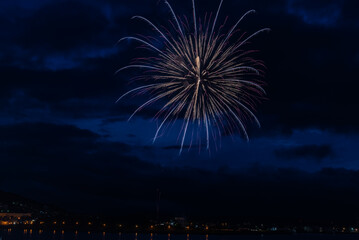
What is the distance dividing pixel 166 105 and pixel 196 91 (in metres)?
3.44

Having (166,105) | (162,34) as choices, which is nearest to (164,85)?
(166,105)

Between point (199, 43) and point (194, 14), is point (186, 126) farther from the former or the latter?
point (194, 14)

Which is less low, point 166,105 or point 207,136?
point 166,105

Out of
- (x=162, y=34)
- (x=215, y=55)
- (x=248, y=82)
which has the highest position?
(x=162, y=34)

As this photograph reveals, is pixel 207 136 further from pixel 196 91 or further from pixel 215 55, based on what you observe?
pixel 215 55

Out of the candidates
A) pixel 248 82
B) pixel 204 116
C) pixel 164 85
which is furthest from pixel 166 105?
pixel 248 82

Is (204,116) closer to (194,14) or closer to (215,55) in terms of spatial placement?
(215,55)

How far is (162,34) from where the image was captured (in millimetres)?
35312

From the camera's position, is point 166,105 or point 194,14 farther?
point 166,105

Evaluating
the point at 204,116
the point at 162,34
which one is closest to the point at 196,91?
the point at 204,116

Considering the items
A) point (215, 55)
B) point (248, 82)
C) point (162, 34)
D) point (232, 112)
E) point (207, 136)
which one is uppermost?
point (162, 34)

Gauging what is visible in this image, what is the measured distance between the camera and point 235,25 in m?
33.3

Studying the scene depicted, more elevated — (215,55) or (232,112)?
(215,55)

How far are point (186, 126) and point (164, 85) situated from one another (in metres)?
4.62
